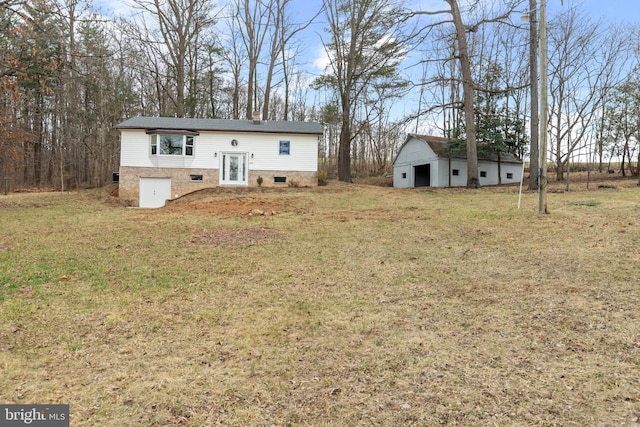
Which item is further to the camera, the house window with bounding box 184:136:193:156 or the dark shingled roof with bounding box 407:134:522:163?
the dark shingled roof with bounding box 407:134:522:163

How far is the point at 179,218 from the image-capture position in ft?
38.4

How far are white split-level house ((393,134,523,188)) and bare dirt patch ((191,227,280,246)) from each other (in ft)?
58.5

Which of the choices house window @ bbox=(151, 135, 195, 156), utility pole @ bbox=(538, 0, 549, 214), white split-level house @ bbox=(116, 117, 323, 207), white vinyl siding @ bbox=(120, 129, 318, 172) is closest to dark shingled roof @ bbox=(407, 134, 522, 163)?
white split-level house @ bbox=(116, 117, 323, 207)

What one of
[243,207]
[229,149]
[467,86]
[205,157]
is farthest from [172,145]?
[467,86]

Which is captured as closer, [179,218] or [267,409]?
[267,409]

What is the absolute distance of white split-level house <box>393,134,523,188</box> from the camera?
24531 mm

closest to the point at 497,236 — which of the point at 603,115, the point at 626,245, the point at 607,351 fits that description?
the point at 626,245

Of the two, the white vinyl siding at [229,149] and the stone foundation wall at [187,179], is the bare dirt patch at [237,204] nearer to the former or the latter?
the stone foundation wall at [187,179]

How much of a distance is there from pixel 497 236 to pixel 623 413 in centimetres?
634

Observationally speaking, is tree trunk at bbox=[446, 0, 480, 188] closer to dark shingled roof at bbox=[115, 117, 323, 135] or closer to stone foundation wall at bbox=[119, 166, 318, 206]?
dark shingled roof at bbox=[115, 117, 323, 135]

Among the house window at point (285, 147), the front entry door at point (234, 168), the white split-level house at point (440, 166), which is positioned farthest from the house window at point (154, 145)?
the white split-level house at point (440, 166)

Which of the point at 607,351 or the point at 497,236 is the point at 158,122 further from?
the point at 607,351

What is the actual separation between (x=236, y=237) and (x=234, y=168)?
40.1 ft

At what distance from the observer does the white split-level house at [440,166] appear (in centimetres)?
2453
